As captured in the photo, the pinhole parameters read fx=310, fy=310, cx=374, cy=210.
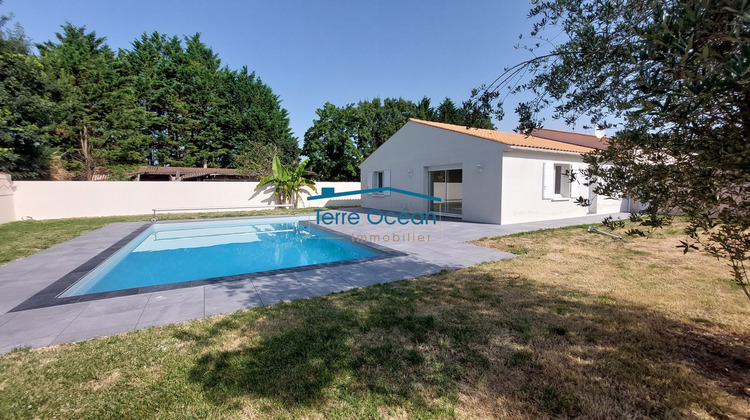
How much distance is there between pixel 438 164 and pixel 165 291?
12873 millimetres

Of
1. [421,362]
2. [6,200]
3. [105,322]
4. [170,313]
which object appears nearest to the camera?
[421,362]

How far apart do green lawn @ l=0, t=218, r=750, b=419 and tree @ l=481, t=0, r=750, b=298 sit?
1.06m

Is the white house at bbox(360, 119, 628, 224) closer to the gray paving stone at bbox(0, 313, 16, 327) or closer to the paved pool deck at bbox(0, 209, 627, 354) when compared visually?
the paved pool deck at bbox(0, 209, 627, 354)

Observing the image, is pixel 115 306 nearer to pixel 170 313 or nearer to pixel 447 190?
pixel 170 313

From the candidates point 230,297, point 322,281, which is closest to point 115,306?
point 230,297

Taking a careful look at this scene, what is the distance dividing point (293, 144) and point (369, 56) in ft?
61.6

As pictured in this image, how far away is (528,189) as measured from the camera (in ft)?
43.8

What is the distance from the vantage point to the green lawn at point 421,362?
239 cm

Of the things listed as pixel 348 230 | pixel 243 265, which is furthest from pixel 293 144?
pixel 243 265

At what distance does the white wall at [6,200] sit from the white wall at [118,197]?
212 millimetres

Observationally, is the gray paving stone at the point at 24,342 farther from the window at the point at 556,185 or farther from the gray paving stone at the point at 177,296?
the window at the point at 556,185

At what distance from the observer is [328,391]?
2.57m

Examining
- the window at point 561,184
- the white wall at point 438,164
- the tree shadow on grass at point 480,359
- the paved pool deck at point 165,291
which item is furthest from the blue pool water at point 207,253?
the window at point 561,184

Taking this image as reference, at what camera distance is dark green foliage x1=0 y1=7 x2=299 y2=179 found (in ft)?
58.1
